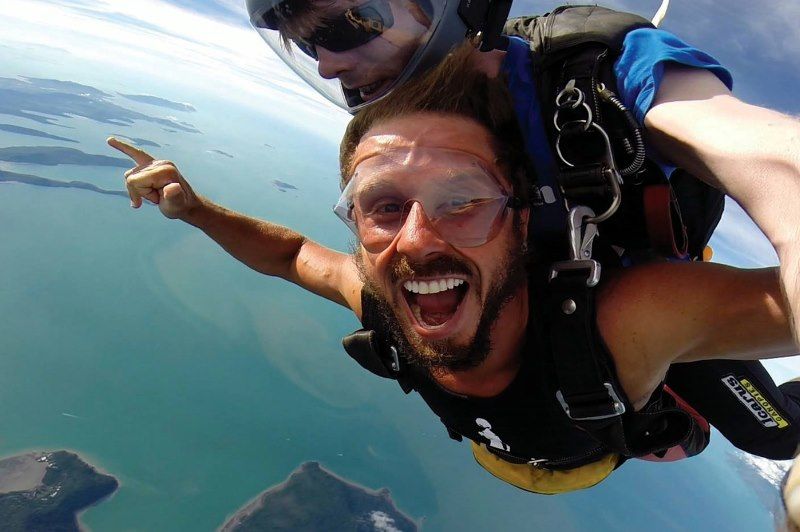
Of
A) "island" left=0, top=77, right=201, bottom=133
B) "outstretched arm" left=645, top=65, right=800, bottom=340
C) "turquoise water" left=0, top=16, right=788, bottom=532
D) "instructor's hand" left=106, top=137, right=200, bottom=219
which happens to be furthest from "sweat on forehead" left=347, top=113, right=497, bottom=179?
"island" left=0, top=77, right=201, bottom=133

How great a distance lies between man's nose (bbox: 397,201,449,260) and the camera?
51.7 inches

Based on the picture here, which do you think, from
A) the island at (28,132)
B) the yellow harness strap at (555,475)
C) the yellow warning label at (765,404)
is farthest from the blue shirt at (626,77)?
the island at (28,132)

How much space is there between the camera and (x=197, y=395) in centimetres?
2720

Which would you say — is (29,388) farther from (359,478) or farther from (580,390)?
(580,390)

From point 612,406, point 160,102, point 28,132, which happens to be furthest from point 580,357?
point 160,102

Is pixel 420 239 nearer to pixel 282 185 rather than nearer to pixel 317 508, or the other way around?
pixel 317 508

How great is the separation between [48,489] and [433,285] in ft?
83.9

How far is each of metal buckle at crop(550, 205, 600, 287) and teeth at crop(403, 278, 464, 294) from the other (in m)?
0.31

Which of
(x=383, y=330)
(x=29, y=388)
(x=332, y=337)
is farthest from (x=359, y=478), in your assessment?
(x=383, y=330)

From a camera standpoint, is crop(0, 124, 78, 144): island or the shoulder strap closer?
the shoulder strap

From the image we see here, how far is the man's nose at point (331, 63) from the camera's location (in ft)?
4.52

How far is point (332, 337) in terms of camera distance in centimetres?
3594

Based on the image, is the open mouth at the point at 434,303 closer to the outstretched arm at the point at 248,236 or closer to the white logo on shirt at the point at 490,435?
the white logo on shirt at the point at 490,435

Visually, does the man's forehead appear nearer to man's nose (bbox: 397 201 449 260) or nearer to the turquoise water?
man's nose (bbox: 397 201 449 260)
